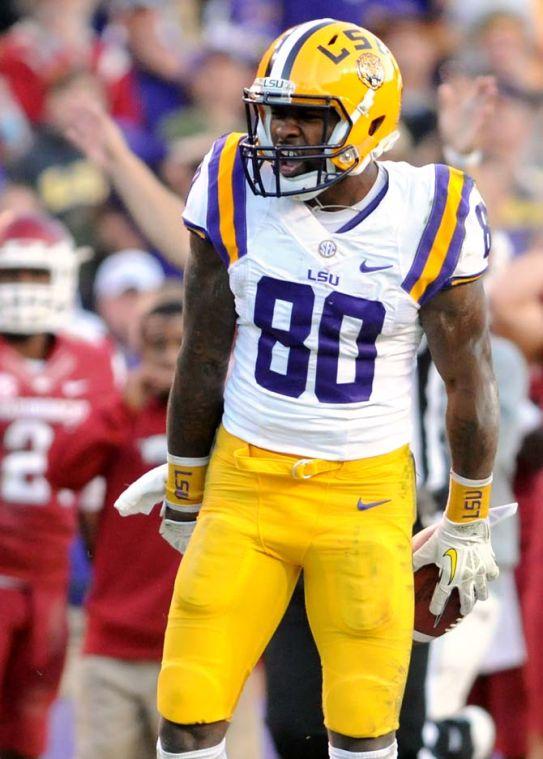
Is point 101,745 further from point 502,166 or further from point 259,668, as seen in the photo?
point 502,166

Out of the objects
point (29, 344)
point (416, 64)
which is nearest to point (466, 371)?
point (29, 344)

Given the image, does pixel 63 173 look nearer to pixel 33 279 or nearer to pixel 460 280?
pixel 33 279

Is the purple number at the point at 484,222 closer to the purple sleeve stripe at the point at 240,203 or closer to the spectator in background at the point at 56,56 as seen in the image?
the purple sleeve stripe at the point at 240,203

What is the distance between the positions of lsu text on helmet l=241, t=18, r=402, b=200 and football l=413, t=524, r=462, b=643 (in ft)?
3.27

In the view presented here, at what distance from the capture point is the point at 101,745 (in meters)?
5.91

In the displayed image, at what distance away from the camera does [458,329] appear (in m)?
4.32

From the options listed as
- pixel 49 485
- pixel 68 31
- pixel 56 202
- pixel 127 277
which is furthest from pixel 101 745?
pixel 68 31

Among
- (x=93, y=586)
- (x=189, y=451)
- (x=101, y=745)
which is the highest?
(x=189, y=451)

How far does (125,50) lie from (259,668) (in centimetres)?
487

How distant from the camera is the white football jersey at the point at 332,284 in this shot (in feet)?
14.0

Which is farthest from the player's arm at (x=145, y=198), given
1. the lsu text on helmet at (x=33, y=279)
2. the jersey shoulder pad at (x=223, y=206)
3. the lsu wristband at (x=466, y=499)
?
the lsu wristband at (x=466, y=499)

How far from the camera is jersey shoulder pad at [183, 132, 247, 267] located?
14.2 ft

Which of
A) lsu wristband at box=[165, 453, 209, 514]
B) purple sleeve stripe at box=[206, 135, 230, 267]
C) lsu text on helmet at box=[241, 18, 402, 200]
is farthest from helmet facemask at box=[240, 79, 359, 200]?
lsu wristband at box=[165, 453, 209, 514]

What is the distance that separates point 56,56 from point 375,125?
249 inches
